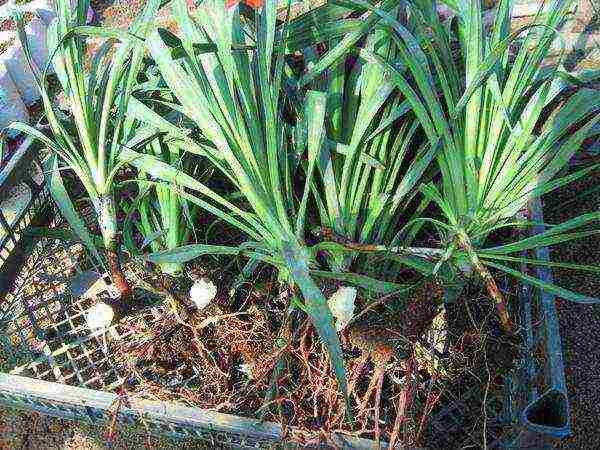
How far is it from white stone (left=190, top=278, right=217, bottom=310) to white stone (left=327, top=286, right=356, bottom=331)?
0.75ft

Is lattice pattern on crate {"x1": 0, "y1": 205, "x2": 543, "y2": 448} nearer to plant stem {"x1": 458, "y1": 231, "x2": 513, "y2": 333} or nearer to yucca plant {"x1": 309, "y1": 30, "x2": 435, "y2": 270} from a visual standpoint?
plant stem {"x1": 458, "y1": 231, "x2": 513, "y2": 333}

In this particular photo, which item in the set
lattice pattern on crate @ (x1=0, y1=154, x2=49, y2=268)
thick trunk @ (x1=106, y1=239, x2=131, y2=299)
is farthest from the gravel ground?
lattice pattern on crate @ (x1=0, y1=154, x2=49, y2=268)

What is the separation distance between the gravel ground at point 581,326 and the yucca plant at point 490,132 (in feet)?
1.37

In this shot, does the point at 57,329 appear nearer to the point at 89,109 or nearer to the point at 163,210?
the point at 163,210

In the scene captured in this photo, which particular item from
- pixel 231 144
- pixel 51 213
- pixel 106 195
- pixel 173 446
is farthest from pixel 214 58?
pixel 173 446

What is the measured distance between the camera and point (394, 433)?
0.97 meters

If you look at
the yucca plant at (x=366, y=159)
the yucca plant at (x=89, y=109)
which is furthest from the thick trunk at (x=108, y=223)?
the yucca plant at (x=366, y=159)

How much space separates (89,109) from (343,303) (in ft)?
1.85

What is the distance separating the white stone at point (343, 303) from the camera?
101 centimetres

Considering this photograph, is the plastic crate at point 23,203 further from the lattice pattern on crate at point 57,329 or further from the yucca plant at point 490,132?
the yucca plant at point 490,132

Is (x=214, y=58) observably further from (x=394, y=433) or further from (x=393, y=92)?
(x=394, y=433)

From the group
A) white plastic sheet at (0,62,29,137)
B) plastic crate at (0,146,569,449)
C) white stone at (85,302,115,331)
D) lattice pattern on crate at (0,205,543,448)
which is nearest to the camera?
plastic crate at (0,146,569,449)

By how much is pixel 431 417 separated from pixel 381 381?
0.38 feet

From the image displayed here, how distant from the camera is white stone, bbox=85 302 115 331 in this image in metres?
1.16
